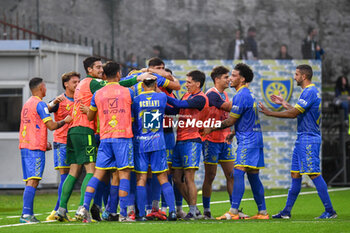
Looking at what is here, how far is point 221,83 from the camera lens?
40.0 feet

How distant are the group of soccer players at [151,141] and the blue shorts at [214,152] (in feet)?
0.05

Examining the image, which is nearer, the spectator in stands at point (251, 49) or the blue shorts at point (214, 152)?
the blue shorts at point (214, 152)

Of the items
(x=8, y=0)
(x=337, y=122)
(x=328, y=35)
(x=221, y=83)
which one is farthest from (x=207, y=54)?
(x=221, y=83)

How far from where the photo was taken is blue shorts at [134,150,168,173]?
10.9 meters

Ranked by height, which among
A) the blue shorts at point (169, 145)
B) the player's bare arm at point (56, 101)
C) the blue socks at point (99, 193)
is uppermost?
the player's bare arm at point (56, 101)

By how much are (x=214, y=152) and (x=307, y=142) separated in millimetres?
1457

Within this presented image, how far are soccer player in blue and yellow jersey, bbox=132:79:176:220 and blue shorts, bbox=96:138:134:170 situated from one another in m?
0.19

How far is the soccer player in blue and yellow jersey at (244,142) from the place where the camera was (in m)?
11.1

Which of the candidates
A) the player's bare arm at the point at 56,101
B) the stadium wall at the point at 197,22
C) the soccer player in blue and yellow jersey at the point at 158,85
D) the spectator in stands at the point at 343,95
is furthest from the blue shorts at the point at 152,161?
the stadium wall at the point at 197,22

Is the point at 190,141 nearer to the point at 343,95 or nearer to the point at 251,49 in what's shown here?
the point at 343,95

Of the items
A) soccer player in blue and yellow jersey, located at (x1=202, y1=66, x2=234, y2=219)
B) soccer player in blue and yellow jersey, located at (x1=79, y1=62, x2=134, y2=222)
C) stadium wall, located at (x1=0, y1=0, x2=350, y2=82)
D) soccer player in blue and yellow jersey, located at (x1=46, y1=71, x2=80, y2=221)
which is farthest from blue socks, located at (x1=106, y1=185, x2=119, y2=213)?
stadium wall, located at (x1=0, y1=0, x2=350, y2=82)

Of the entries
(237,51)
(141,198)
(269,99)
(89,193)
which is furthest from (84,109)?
(237,51)

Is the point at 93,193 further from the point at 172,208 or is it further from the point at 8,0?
the point at 8,0

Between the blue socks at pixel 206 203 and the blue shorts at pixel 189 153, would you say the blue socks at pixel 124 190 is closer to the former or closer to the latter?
the blue shorts at pixel 189 153
